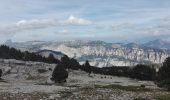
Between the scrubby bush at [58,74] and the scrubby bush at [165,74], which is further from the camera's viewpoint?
the scrubby bush at [58,74]

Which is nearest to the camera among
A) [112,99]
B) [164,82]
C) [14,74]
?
[112,99]

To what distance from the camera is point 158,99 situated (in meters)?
56.8

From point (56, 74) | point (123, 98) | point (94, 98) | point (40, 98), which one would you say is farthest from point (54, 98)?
point (56, 74)

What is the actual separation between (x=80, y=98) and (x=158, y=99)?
12394mm

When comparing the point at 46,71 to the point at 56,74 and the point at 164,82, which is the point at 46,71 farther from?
the point at 164,82

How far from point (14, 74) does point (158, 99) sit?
14119 cm

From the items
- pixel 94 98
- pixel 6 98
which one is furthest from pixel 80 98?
pixel 6 98

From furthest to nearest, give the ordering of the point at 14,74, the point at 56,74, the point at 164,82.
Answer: the point at 14,74
the point at 56,74
the point at 164,82

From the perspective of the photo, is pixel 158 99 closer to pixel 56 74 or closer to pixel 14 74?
pixel 56 74

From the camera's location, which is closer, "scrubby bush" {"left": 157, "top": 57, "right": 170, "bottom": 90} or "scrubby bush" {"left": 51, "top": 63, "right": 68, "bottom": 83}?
"scrubby bush" {"left": 157, "top": 57, "right": 170, "bottom": 90}

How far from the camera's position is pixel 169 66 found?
93.6 metres

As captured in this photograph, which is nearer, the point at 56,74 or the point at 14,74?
the point at 56,74

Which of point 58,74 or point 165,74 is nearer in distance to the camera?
point 165,74

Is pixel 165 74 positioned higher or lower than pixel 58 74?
higher
